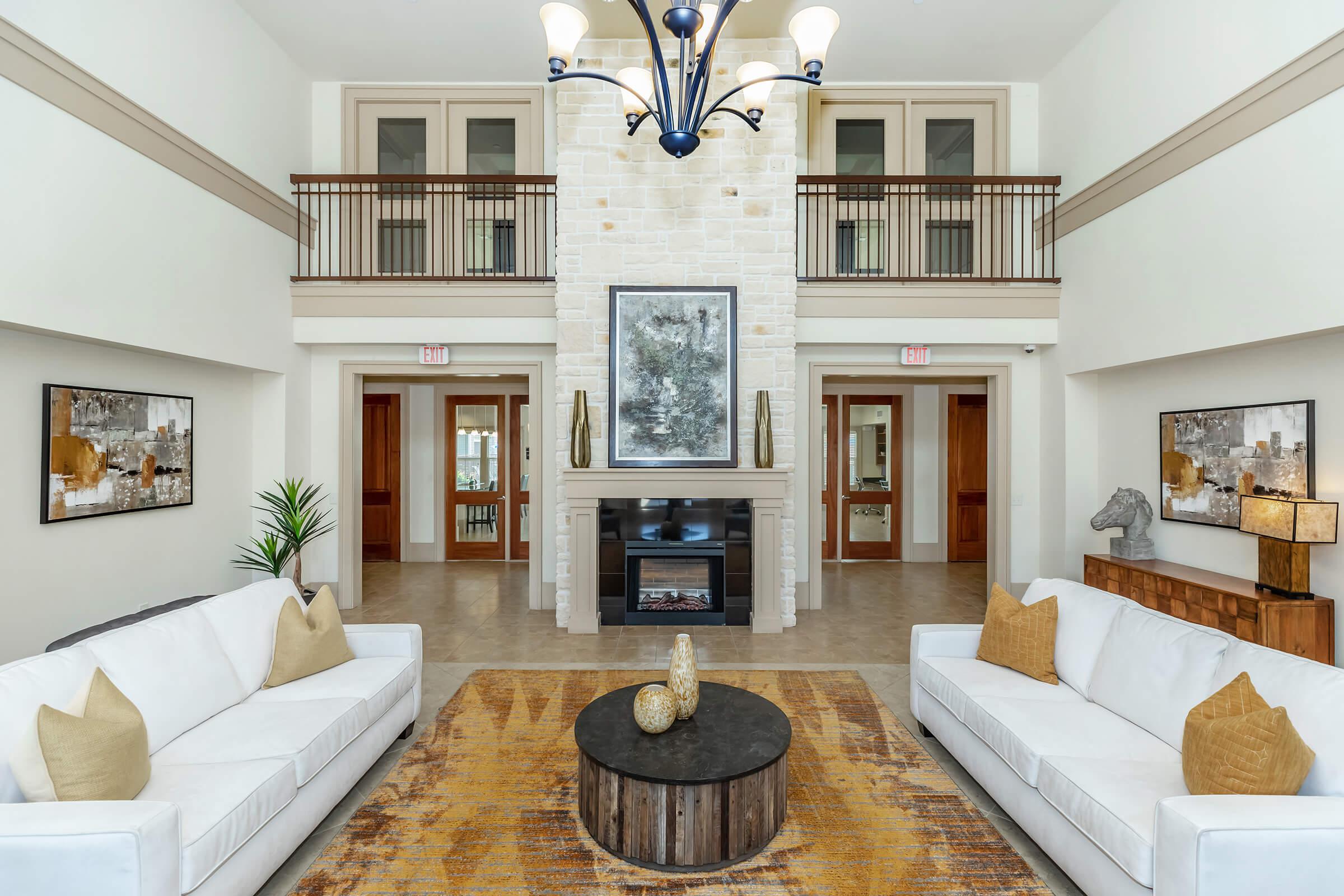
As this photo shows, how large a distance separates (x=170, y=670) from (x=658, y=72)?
10.7ft

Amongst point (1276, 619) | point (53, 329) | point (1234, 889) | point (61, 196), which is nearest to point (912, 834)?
point (1234, 889)

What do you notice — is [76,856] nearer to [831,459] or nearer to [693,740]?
[693,740]

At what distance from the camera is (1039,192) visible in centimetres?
609

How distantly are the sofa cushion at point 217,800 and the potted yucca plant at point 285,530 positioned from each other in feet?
10.5

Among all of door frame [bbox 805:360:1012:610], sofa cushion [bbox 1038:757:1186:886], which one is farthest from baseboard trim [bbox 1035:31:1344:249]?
sofa cushion [bbox 1038:757:1186:886]

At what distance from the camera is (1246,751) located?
1.84 m

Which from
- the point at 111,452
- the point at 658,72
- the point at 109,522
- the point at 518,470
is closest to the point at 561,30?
the point at 658,72

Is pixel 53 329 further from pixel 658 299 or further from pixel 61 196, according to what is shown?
pixel 658 299

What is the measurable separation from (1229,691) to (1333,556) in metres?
2.54

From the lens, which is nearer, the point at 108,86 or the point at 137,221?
the point at 108,86

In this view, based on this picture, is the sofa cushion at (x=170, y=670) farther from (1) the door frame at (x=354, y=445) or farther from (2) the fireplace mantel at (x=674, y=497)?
(1) the door frame at (x=354, y=445)

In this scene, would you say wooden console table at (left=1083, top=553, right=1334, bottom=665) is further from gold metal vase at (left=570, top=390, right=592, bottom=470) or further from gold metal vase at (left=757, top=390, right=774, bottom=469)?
gold metal vase at (left=570, top=390, right=592, bottom=470)

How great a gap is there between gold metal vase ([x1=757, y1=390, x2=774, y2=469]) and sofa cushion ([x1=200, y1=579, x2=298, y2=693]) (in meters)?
3.49

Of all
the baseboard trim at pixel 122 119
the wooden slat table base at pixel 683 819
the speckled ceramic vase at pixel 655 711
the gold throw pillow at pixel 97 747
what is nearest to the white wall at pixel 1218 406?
the wooden slat table base at pixel 683 819
